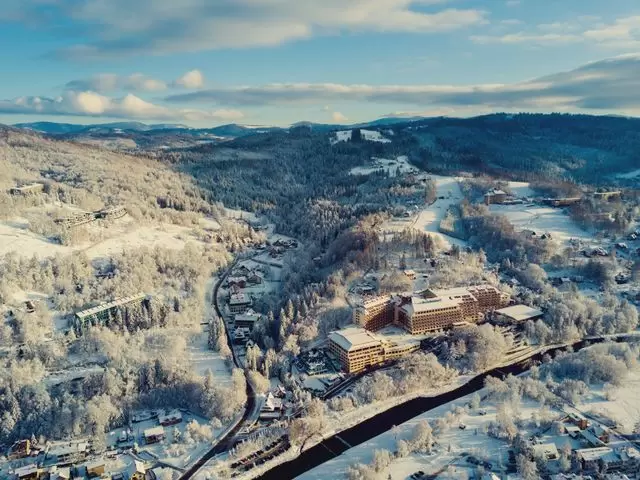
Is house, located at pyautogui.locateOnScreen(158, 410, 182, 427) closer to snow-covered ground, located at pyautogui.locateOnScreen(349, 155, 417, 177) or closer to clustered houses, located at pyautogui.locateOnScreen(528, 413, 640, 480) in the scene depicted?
clustered houses, located at pyautogui.locateOnScreen(528, 413, 640, 480)

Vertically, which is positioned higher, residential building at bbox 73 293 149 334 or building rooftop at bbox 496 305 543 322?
residential building at bbox 73 293 149 334

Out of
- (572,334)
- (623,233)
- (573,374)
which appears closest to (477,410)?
(573,374)

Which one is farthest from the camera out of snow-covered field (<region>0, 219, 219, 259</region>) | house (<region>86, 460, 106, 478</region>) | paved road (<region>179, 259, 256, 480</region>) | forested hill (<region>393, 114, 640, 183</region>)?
forested hill (<region>393, 114, 640, 183</region>)

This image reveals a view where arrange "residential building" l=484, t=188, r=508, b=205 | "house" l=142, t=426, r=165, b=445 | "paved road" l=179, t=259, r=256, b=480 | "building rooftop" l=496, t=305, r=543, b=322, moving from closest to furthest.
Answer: "paved road" l=179, t=259, r=256, b=480, "house" l=142, t=426, r=165, b=445, "building rooftop" l=496, t=305, r=543, b=322, "residential building" l=484, t=188, r=508, b=205

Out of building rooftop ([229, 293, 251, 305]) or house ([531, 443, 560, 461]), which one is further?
building rooftop ([229, 293, 251, 305])

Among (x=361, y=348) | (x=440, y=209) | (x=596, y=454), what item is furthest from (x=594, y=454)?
(x=440, y=209)

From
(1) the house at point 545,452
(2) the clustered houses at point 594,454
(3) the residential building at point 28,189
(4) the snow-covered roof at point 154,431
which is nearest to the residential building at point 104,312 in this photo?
(4) the snow-covered roof at point 154,431

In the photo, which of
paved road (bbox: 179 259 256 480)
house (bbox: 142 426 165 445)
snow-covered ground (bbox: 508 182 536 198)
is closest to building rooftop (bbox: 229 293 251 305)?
paved road (bbox: 179 259 256 480)

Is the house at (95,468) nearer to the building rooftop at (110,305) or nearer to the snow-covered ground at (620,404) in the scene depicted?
the building rooftop at (110,305)
